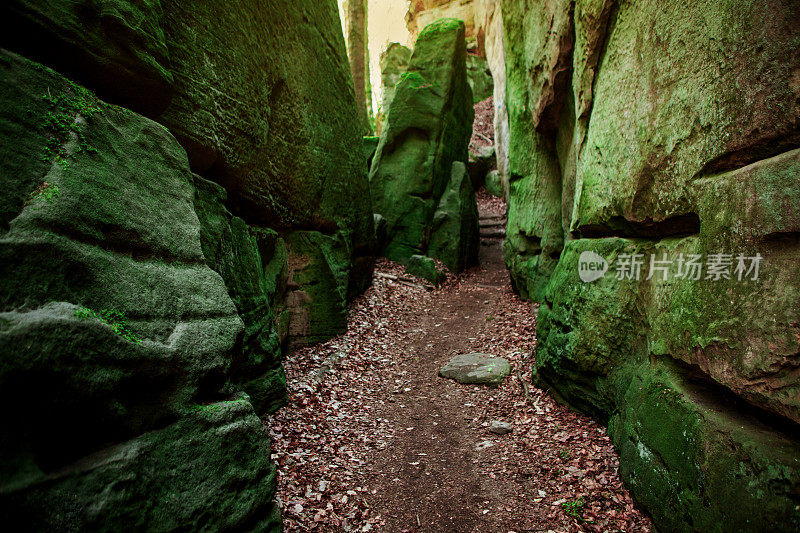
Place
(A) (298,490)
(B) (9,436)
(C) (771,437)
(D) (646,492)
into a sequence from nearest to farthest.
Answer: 1. (B) (9,436)
2. (C) (771,437)
3. (D) (646,492)
4. (A) (298,490)

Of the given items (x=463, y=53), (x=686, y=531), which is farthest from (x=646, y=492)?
(x=463, y=53)

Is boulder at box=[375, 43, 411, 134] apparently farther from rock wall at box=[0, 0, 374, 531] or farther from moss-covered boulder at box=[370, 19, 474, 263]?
rock wall at box=[0, 0, 374, 531]

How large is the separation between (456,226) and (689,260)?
1159 cm

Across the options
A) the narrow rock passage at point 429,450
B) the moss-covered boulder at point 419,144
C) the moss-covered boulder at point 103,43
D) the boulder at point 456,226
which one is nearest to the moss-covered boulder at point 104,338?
the moss-covered boulder at point 103,43

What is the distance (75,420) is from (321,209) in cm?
662

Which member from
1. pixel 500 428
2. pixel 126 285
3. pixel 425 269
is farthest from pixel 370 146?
pixel 126 285

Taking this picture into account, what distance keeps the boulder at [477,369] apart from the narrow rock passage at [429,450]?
0.17 m

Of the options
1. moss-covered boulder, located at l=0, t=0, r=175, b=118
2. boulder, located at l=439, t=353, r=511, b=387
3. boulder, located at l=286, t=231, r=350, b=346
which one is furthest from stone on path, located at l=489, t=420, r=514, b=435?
moss-covered boulder, located at l=0, t=0, r=175, b=118

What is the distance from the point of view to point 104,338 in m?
2.46

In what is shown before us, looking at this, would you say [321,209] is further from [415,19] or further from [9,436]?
[415,19]

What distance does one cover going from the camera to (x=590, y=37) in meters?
5.54

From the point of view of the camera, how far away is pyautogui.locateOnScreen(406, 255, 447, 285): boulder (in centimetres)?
1328

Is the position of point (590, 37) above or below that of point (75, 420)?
above

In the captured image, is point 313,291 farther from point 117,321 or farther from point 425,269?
point 425,269
